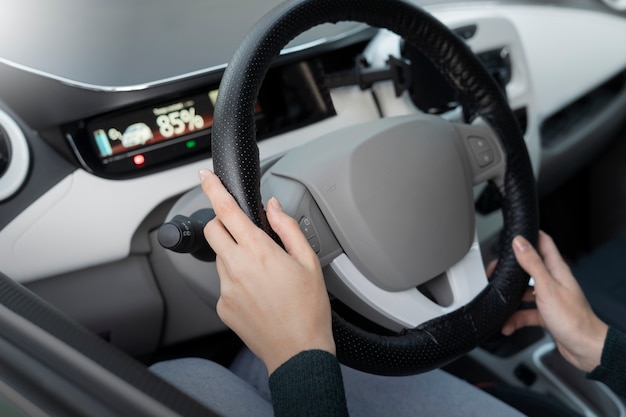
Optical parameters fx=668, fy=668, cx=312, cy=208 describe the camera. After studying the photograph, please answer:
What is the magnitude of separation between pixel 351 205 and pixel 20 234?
44 cm

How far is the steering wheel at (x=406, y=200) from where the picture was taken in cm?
75

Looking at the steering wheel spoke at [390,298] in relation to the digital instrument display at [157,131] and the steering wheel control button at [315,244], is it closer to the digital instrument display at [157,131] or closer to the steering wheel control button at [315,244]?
the steering wheel control button at [315,244]

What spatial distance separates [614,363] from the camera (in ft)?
2.83

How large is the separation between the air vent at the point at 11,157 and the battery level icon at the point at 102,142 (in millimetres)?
91

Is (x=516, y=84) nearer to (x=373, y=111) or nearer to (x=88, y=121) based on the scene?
(x=373, y=111)

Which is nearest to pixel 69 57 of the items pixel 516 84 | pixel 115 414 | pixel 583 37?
pixel 115 414

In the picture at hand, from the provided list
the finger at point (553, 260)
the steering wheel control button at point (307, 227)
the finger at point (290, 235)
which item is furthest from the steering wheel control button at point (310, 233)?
the finger at point (553, 260)

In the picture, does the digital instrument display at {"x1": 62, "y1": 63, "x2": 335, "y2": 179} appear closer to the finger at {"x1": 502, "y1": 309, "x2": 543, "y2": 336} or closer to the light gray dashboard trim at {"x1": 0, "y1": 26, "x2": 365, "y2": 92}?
the light gray dashboard trim at {"x1": 0, "y1": 26, "x2": 365, "y2": 92}

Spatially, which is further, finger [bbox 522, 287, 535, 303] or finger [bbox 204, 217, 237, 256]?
finger [bbox 522, 287, 535, 303]

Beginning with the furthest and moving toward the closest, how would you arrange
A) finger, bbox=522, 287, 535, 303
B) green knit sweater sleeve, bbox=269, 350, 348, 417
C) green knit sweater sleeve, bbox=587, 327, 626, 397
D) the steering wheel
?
finger, bbox=522, 287, 535, 303 < green knit sweater sleeve, bbox=587, 327, 626, 397 < the steering wheel < green knit sweater sleeve, bbox=269, 350, 348, 417

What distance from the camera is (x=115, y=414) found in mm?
505

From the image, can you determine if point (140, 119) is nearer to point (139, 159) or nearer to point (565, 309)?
point (139, 159)

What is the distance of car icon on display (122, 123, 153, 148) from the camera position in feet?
3.04

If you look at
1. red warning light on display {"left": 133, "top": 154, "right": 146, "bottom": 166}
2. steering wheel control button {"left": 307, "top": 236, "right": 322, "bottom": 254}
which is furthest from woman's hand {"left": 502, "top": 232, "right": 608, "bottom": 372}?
red warning light on display {"left": 133, "top": 154, "right": 146, "bottom": 166}
